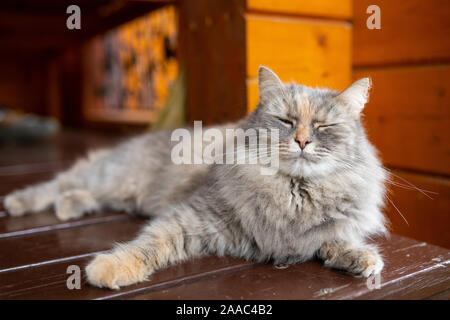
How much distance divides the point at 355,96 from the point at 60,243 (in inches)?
42.0

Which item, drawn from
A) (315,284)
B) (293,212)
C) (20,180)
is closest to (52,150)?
(20,180)

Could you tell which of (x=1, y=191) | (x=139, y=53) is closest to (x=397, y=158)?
(x=1, y=191)

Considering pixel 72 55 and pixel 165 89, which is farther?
pixel 72 55

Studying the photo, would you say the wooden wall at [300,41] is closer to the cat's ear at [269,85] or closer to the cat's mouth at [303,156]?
the cat's ear at [269,85]

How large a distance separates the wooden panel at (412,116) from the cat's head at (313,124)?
0.66 metres

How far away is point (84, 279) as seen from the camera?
106cm

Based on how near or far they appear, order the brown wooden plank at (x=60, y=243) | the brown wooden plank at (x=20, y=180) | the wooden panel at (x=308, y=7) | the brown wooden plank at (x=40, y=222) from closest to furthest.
A: the brown wooden plank at (x=60, y=243)
the brown wooden plank at (x=40, y=222)
the wooden panel at (x=308, y=7)
the brown wooden plank at (x=20, y=180)

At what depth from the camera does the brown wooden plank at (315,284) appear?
0.98 m

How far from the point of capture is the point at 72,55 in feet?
17.1

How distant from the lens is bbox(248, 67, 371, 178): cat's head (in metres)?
1.08

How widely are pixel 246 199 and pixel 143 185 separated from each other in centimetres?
65

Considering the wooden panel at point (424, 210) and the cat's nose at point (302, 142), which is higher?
the cat's nose at point (302, 142)

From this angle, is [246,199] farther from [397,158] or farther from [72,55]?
[72,55]

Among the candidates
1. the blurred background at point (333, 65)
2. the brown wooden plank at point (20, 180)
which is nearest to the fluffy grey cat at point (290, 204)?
the blurred background at point (333, 65)
